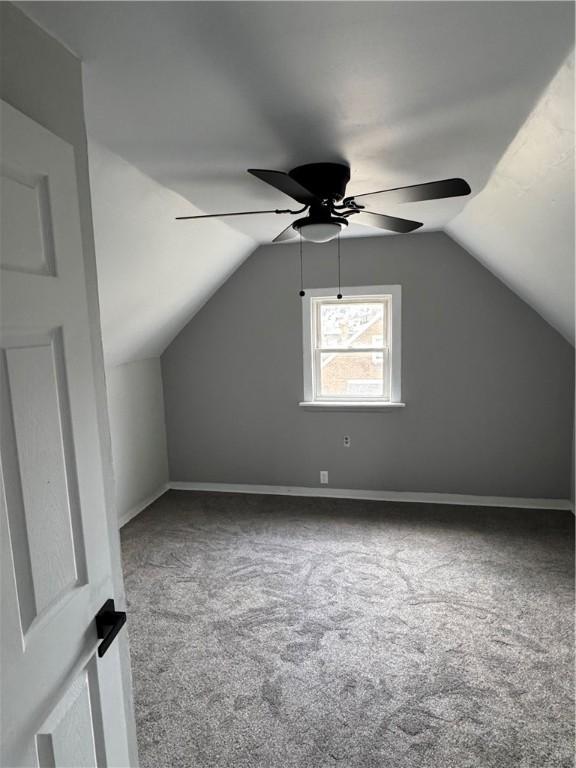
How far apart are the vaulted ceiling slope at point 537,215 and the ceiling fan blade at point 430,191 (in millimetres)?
350

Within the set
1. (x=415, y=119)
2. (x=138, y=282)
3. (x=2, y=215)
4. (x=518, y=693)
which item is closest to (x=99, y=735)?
(x=2, y=215)

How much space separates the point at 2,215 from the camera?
3.13 feet

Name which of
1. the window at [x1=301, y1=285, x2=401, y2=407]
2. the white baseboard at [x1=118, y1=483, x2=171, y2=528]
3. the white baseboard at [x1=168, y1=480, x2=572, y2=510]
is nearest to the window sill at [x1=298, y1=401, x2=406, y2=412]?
the window at [x1=301, y1=285, x2=401, y2=407]

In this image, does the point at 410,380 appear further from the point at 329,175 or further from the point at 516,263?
the point at 329,175

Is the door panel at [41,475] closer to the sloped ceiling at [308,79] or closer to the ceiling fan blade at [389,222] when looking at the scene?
the sloped ceiling at [308,79]

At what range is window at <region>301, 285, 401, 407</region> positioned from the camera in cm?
439

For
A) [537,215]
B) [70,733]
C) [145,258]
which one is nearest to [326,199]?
[537,215]

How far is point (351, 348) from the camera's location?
14.7 ft

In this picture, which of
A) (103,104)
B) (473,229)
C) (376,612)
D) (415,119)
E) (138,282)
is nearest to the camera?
(103,104)

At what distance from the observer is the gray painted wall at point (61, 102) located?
111 cm

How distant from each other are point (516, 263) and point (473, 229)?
40cm

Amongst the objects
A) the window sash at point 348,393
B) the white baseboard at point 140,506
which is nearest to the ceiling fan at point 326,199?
the window sash at point 348,393

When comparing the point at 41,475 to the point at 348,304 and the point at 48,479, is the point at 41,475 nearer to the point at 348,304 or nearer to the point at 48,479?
the point at 48,479

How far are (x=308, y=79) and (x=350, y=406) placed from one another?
3190mm
